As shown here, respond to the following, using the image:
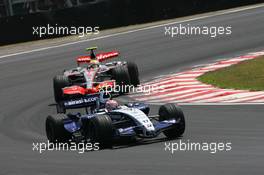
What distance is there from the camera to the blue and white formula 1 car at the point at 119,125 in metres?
11.8

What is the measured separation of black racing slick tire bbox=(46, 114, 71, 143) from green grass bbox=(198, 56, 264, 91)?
4.70 m

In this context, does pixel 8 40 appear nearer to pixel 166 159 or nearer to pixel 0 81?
pixel 0 81

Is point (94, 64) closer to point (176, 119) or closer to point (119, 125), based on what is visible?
point (119, 125)

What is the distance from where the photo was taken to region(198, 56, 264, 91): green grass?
1677cm

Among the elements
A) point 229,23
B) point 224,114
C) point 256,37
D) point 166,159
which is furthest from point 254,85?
point 229,23

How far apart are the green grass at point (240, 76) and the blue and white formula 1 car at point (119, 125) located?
4.22 metres

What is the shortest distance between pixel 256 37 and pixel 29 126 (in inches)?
457

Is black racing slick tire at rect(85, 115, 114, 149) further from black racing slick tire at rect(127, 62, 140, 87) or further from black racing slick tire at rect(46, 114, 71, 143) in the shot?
black racing slick tire at rect(127, 62, 140, 87)

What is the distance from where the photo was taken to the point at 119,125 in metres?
12.4

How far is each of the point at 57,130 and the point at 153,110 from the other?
10.8 feet

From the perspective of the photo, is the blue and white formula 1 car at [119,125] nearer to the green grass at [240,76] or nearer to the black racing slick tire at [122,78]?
the green grass at [240,76]

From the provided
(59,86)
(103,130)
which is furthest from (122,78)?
(103,130)

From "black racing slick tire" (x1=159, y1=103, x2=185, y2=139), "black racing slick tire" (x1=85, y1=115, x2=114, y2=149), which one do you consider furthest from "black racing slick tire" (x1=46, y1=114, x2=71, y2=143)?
"black racing slick tire" (x1=159, y1=103, x2=185, y2=139)

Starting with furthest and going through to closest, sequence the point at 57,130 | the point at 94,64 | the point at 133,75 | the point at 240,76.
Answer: the point at 133,75 < the point at 94,64 < the point at 240,76 < the point at 57,130
